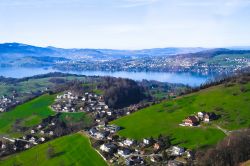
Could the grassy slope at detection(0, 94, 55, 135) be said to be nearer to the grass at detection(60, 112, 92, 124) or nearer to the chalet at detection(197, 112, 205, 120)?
the grass at detection(60, 112, 92, 124)

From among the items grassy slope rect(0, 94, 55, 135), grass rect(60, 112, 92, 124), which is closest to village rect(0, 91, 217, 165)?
grass rect(60, 112, 92, 124)

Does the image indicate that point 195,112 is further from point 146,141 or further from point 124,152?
point 124,152

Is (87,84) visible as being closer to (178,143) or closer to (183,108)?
(183,108)

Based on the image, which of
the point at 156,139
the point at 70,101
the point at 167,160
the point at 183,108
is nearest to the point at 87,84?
the point at 70,101

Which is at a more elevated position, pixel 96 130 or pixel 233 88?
pixel 233 88

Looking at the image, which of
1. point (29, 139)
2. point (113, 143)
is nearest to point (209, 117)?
point (113, 143)

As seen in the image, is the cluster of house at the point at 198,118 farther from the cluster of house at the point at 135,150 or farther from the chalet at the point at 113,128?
the chalet at the point at 113,128

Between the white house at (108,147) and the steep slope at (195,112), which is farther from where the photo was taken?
the steep slope at (195,112)

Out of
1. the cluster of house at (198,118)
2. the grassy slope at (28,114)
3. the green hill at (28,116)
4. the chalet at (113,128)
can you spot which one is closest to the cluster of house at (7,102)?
Result: the grassy slope at (28,114)
